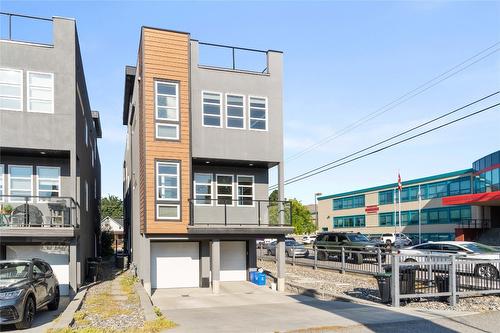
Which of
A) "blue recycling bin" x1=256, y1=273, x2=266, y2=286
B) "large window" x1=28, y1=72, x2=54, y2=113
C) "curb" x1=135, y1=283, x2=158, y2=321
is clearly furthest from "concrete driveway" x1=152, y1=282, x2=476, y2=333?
"large window" x1=28, y1=72, x2=54, y2=113

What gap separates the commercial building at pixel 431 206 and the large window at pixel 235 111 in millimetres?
29368

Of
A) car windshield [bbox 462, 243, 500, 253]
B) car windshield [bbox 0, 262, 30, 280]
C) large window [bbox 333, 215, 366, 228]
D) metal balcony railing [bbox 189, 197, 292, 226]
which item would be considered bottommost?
large window [bbox 333, 215, 366, 228]

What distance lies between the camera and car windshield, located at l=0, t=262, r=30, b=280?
12383 mm

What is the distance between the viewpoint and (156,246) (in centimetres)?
1914

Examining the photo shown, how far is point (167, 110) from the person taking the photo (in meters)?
18.2

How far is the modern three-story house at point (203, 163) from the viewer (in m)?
17.8

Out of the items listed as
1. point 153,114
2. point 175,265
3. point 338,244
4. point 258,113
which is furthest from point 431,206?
point 153,114

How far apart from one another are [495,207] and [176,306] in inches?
1690

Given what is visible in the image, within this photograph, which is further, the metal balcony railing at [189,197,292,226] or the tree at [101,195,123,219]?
the tree at [101,195,123,219]

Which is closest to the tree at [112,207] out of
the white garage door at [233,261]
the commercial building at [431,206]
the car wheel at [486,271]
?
the commercial building at [431,206]

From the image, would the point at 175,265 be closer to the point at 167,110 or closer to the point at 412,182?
the point at 167,110

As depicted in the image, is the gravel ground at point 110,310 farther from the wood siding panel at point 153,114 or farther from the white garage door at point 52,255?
the wood siding panel at point 153,114

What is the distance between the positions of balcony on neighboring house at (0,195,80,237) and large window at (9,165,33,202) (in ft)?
1.48

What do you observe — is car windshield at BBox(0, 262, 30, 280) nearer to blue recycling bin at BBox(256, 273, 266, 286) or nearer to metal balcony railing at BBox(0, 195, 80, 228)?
metal balcony railing at BBox(0, 195, 80, 228)
